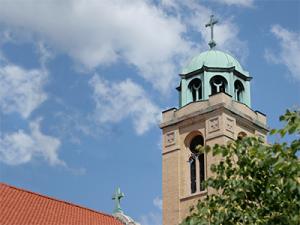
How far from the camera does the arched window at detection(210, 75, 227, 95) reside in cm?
3247

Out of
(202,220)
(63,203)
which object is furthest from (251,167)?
(63,203)

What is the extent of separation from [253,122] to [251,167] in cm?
2055

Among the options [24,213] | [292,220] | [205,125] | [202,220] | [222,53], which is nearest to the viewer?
[292,220]

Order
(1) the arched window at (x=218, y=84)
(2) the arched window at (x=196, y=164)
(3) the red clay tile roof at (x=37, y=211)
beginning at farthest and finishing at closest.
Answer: (1) the arched window at (x=218, y=84), (2) the arched window at (x=196, y=164), (3) the red clay tile roof at (x=37, y=211)

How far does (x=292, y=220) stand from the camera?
32.8 ft

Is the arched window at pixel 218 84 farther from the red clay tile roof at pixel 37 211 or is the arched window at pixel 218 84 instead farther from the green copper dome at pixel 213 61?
the red clay tile roof at pixel 37 211

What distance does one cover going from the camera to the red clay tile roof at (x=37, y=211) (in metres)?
23.5

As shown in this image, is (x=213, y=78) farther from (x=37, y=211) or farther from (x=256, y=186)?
(x=256, y=186)

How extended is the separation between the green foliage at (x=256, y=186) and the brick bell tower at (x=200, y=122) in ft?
58.2

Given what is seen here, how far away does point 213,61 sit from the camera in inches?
1298

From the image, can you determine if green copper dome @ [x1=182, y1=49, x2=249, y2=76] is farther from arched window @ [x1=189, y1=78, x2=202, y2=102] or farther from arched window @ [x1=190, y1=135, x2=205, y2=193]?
arched window @ [x1=190, y1=135, x2=205, y2=193]

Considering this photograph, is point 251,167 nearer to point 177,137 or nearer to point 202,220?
point 202,220

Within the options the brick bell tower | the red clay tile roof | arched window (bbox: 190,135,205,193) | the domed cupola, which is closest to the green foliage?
the red clay tile roof

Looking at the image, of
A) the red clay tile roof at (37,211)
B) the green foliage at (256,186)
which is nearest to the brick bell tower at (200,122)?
the red clay tile roof at (37,211)
